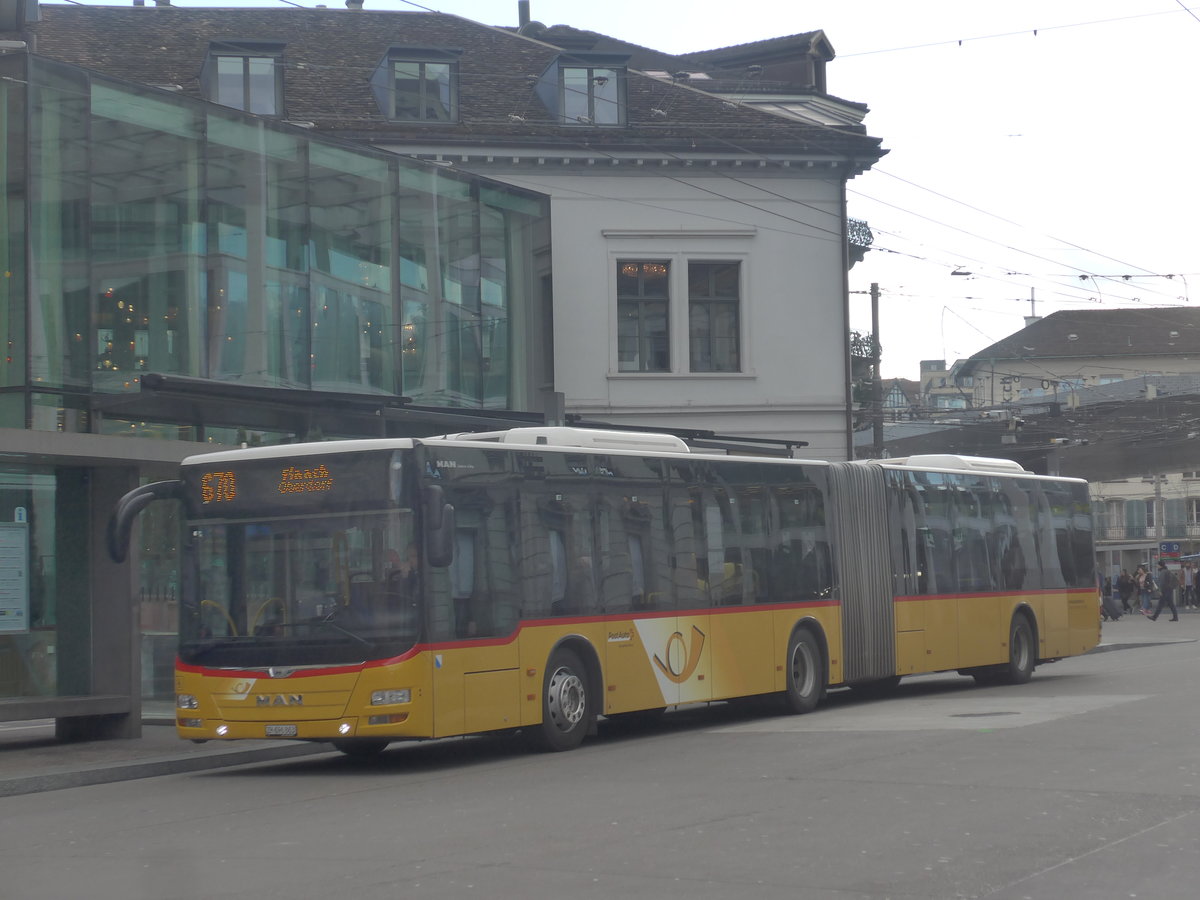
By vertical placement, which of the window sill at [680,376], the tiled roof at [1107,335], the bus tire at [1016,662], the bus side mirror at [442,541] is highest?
the tiled roof at [1107,335]

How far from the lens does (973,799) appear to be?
10.3 metres

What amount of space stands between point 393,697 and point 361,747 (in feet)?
7.19

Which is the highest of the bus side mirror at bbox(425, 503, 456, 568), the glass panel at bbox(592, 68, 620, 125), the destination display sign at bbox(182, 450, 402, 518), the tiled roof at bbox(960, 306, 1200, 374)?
the tiled roof at bbox(960, 306, 1200, 374)

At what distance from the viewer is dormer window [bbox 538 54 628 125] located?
106 feet

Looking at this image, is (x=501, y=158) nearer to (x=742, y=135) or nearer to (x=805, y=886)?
(x=742, y=135)

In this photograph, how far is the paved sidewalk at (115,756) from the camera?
13.8 meters

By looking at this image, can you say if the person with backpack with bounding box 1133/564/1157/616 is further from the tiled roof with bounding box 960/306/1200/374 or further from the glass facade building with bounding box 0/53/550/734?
the tiled roof with bounding box 960/306/1200/374

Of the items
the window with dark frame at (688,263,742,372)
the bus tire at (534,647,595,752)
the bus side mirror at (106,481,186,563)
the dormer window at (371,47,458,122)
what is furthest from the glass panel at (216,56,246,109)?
the bus tire at (534,647,595,752)

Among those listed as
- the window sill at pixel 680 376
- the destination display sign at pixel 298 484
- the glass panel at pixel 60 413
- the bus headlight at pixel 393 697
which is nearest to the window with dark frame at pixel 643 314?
the window sill at pixel 680 376

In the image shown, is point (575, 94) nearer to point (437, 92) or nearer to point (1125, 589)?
point (437, 92)

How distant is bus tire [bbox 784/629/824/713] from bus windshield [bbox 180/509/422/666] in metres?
6.27

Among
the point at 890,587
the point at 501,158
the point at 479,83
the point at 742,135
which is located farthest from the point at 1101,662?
the point at 479,83

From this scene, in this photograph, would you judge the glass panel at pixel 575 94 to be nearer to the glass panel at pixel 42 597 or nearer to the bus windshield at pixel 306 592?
the glass panel at pixel 42 597

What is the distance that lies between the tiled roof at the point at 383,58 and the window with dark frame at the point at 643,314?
241cm
